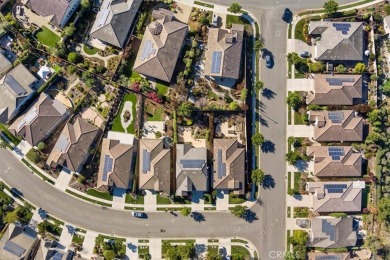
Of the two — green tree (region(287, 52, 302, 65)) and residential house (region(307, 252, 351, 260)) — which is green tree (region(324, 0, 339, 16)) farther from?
residential house (region(307, 252, 351, 260))

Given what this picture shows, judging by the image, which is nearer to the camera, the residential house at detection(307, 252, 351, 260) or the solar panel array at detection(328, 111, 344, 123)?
the solar panel array at detection(328, 111, 344, 123)

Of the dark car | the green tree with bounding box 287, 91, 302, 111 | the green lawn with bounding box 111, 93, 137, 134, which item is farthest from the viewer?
the dark car

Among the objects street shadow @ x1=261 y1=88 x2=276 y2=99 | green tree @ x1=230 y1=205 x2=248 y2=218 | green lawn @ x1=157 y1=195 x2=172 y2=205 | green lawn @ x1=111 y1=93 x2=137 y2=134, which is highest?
street shadow @ x1=261 y1=88 x2=276 y2=99

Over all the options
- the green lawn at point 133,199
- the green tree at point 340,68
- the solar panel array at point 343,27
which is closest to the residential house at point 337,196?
the green tree at point 340,68

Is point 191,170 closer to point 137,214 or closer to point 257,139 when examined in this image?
point 257,139

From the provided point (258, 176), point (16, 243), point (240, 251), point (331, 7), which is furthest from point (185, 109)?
point (16, 243)

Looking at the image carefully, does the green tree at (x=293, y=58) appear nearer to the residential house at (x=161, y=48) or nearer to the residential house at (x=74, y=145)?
the residential house at (x=161, y=48)

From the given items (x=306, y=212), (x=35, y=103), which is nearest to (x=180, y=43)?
(x=35, y=103)

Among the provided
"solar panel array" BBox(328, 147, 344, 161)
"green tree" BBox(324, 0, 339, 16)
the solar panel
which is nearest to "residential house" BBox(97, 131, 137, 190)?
the solar panel
